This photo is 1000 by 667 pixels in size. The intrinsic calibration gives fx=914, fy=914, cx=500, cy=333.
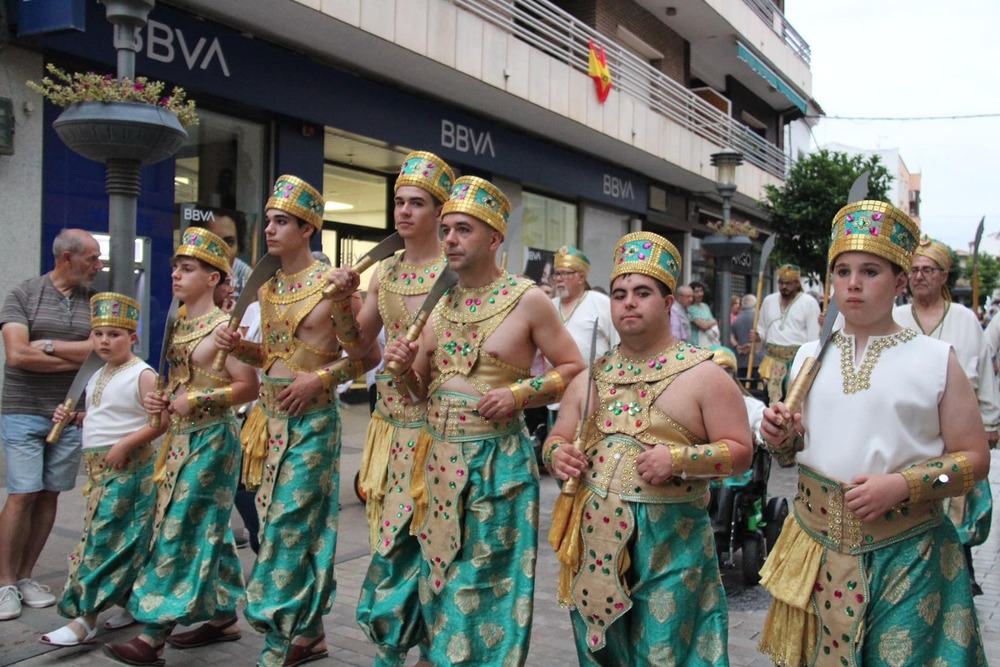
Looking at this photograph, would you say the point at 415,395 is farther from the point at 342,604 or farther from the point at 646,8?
the point at 646,8

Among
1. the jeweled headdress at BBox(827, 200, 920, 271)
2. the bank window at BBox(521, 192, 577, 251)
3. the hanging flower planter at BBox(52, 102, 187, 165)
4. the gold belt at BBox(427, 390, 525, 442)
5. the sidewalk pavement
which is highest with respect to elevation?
the bank window at BBox(521, 192, 577, 251)

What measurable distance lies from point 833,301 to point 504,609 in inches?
67.6

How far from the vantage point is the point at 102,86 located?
4.82 m

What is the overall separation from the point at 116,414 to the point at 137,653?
1.18m

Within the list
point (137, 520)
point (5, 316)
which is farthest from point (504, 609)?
point (5, 316)

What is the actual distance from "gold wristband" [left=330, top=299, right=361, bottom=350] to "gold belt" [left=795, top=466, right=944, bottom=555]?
85.7 inches

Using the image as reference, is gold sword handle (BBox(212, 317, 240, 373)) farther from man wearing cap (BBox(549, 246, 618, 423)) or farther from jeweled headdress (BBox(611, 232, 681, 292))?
man wearing cap (BBox(549, 246, 618, 423))

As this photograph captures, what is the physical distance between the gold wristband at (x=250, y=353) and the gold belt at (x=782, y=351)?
286 inches

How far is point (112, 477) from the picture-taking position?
15.0 ft

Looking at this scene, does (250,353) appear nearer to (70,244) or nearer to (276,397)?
(276,397)

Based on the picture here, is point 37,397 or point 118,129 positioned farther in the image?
point 37,397

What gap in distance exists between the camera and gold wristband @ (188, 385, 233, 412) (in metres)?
4.32

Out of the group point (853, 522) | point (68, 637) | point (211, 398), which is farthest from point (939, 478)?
point (68, 637)

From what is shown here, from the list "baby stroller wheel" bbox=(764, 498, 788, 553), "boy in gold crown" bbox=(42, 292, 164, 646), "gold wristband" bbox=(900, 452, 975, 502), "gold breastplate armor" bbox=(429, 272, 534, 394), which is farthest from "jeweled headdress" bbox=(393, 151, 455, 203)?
"baby stroller wheel" bbox=(764, 498, 788, 553)
